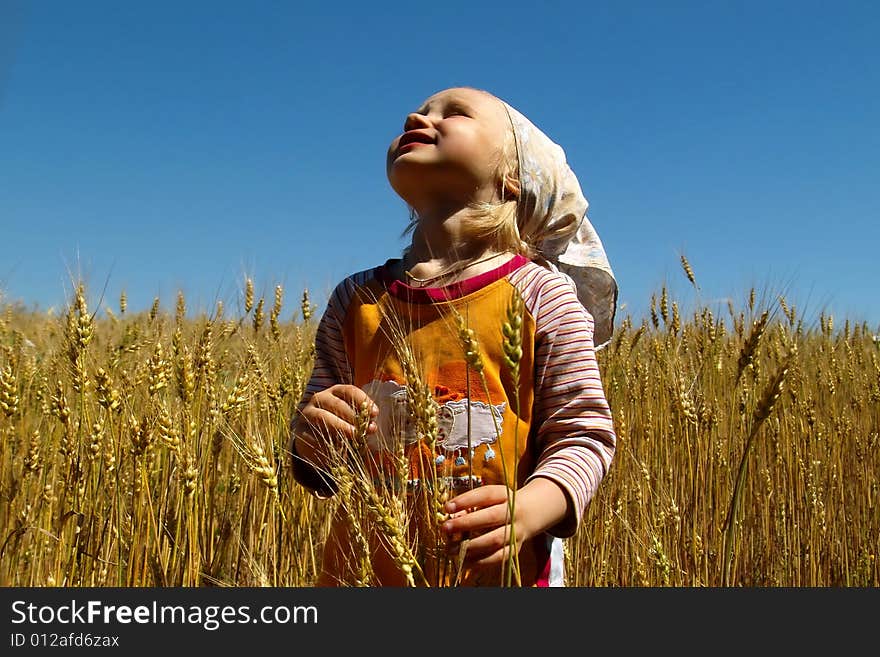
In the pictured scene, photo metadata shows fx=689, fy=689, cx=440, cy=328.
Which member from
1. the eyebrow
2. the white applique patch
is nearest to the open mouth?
the eyebrow

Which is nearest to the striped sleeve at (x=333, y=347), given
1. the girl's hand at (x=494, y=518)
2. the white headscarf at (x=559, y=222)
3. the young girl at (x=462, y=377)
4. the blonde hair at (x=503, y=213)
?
→ the young girl at (x=462, y=377)

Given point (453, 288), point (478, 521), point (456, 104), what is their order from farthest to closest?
point (456, 104) → point (453, 288) → point (478, 521)

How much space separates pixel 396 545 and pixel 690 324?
2.39 m

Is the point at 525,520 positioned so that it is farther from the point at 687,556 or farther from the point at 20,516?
the point at 20,516

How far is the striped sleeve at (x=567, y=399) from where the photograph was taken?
3.63 feet

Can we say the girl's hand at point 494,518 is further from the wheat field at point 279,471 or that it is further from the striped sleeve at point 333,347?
the striped sleeve at point 333,347

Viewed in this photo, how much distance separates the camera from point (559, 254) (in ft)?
5.27

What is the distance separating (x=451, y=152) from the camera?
1.26 m

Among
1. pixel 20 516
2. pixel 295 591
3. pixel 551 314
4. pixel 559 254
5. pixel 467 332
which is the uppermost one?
pixel 559 254

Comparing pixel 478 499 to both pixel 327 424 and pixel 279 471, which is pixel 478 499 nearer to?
pixel 327 424

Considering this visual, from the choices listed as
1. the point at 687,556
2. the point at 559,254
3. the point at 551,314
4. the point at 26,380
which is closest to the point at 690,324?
the point at 687,556

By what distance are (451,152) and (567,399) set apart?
492 mm

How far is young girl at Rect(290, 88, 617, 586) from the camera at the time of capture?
102cm

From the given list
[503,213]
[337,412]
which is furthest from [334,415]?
[503,213]
